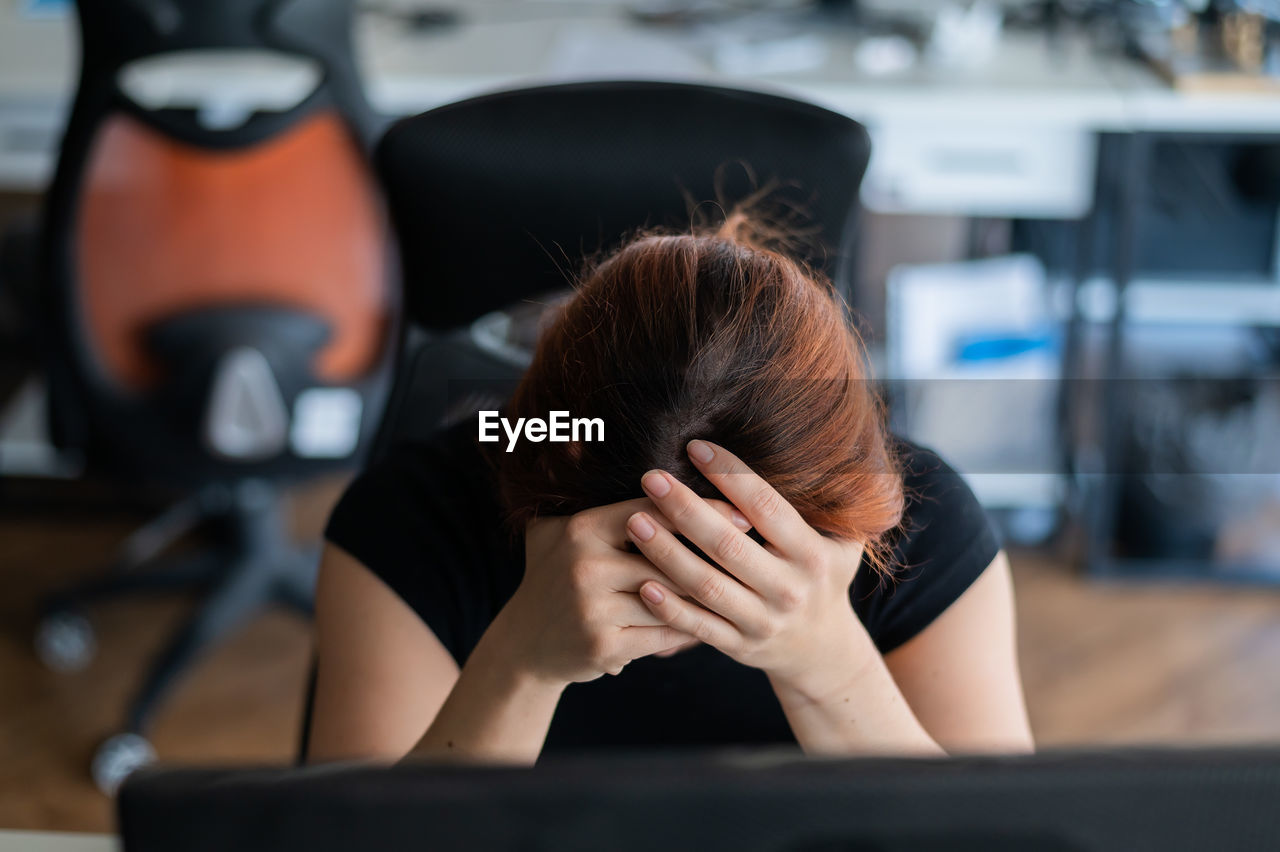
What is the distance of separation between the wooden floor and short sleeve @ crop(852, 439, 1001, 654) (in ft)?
3.33

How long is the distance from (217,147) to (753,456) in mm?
1121

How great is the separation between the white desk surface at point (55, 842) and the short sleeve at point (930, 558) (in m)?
0.46

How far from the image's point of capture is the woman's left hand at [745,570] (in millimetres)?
579

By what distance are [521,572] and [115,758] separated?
1.15 metres

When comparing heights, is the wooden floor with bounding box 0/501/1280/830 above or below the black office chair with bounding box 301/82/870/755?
below

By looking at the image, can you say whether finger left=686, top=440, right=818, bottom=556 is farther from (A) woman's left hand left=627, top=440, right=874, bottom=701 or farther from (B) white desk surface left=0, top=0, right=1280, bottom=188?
(B) white desk surface left=0, top=0, right=1280, bottom=188

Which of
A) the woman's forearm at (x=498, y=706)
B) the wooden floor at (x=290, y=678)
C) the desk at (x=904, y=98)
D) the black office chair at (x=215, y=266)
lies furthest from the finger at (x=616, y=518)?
the desk at (x=904, y=98)

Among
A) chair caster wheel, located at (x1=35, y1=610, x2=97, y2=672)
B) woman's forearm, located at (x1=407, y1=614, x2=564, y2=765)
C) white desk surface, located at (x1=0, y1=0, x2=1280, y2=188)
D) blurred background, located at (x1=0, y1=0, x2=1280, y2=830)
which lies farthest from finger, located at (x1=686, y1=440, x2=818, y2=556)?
chair caster wheel, located at (x1=35, y1=610, x2=97, y2=672)

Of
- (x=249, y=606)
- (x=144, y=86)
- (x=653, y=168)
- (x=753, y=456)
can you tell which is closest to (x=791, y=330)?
(x=753, y=456)

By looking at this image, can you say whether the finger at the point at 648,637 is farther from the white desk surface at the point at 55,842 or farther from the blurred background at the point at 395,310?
the blurred background at the point at 395,310

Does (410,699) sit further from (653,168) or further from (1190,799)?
(1190,799)

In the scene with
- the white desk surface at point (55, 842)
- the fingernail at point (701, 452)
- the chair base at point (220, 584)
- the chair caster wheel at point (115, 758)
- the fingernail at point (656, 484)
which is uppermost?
the fingernail at point (701, 452)

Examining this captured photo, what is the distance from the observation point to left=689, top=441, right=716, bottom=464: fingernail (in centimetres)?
59

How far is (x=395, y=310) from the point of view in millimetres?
1447
